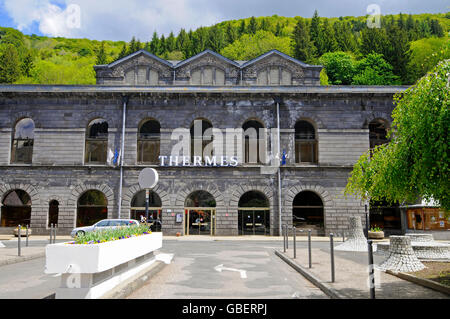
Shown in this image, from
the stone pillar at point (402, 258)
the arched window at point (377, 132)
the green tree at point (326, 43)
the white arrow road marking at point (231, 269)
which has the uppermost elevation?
the green tree at point (326, 43)

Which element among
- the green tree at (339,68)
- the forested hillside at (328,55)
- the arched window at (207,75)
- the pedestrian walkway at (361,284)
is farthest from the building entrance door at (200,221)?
the green tree at (339,68)

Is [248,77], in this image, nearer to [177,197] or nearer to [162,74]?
[162,74]

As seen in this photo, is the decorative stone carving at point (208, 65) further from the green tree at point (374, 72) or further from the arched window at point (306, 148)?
the green tree at point (374, 72)

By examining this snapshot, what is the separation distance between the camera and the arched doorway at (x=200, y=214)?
30.7m

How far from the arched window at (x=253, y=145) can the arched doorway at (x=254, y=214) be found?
286cm

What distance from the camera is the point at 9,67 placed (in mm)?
69188

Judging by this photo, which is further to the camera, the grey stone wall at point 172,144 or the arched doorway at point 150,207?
the arched doorway at point 150,207

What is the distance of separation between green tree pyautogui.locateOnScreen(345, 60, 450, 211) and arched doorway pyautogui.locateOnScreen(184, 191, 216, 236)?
75.3ft

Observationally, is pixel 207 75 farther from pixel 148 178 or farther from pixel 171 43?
pixel 171 43

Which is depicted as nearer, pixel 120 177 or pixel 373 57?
pixel 120 177

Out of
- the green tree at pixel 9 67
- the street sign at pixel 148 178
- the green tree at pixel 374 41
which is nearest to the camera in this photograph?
Result: the street sign at pixel 148 178

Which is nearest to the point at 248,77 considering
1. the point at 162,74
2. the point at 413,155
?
the point at 162,74

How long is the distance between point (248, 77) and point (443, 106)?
31.0 m
